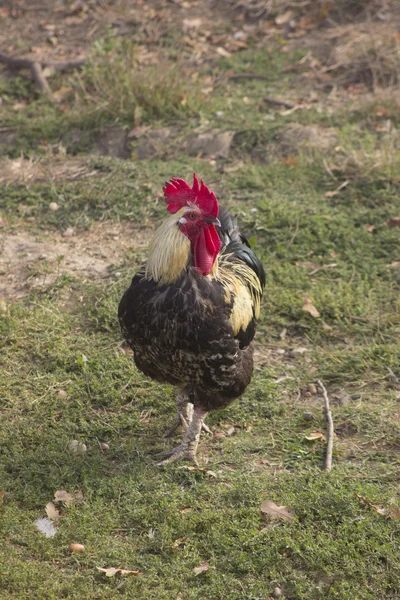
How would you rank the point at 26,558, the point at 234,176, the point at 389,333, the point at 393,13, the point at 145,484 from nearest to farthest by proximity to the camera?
the point at 26,558 < the point at 145,484 < the point at 389,333 < the point at 234,176 < the point at 393,13

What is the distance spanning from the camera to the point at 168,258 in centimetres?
415

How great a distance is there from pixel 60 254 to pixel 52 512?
3.05m

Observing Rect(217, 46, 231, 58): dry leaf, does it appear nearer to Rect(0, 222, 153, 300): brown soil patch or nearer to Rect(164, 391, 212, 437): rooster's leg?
Rect(0, 222, 153, 300): brown soil patch

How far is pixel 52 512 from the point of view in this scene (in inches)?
161

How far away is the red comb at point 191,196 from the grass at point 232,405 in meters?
1.67

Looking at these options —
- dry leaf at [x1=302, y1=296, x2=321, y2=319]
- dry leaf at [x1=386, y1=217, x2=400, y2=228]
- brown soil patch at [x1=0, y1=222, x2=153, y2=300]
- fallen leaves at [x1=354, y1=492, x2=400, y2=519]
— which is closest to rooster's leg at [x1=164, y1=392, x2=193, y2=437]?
fallen leaves at [x1=354, y1=492, x2=400, y2=519]

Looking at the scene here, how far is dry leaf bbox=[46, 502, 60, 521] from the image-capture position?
4.06m

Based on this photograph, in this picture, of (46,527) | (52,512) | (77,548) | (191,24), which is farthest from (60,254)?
(191,24)

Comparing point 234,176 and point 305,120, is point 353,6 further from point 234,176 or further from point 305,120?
point 234,176

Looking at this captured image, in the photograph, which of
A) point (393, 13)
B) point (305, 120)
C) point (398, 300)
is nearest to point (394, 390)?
point (398, 300)

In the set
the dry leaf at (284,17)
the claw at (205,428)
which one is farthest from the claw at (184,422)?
the dry leaf at (284,17)

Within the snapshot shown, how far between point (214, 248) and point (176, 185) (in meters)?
0.45

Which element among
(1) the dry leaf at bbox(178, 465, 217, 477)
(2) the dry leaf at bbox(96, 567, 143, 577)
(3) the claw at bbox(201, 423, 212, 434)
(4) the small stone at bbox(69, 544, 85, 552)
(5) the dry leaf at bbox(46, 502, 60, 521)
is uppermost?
(2) the dry leaf at bbox(96, 567, 143, 577)

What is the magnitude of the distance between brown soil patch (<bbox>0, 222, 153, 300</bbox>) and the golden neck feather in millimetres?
2223
